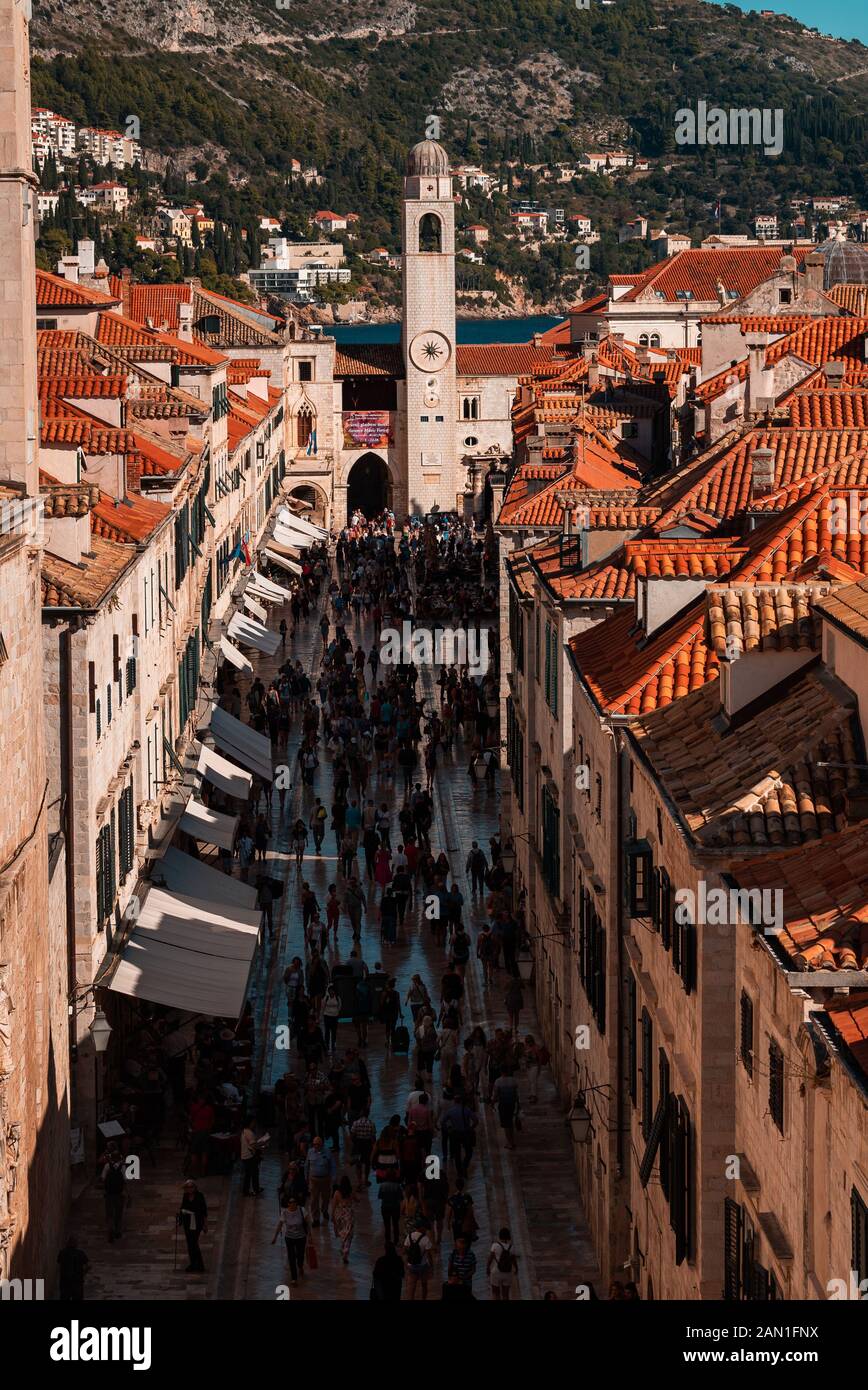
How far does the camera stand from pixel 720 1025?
18.5 metres

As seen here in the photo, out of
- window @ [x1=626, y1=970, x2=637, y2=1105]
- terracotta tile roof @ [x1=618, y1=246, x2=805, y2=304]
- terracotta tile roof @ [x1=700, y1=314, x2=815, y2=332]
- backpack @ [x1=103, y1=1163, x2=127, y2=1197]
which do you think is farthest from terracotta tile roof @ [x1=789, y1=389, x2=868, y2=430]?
terracotta tile roof @ [x1=618, y1=246, x2=805, y2=304]

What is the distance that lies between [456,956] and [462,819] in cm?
1167

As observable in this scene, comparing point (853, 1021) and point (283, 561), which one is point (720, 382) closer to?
point (283, 561)

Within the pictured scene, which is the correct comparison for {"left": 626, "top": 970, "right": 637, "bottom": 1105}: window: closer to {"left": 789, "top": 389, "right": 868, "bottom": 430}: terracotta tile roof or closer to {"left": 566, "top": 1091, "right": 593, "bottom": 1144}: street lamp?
{"left": 566, "top": 1091, "right": 593, "bottom": 1144}: street lamp

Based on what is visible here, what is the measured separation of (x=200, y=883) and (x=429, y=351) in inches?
3225

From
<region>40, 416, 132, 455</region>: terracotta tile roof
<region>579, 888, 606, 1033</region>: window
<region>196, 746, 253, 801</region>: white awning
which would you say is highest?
<region>40, 416, 132, 455</region>: terracotta tile roof

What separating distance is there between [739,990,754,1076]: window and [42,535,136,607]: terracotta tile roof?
13.4 m

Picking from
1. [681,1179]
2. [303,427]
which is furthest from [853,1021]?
[303,427]

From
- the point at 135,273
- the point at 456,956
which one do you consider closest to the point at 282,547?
the point at 456,956

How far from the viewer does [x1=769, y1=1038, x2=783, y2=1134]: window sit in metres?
16.2

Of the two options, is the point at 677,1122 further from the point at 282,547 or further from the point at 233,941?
the point at 282,547

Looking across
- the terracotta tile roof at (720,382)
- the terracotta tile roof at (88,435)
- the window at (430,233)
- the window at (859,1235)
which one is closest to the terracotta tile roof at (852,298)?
the terracotta tile roof at (720,382)

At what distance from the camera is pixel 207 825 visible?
4000 cm

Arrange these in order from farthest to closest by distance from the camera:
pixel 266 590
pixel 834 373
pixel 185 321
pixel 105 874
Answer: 1. pixel 185 321
2. pixel 266 590
3. pixel 834 373
4. pixel 105 874
